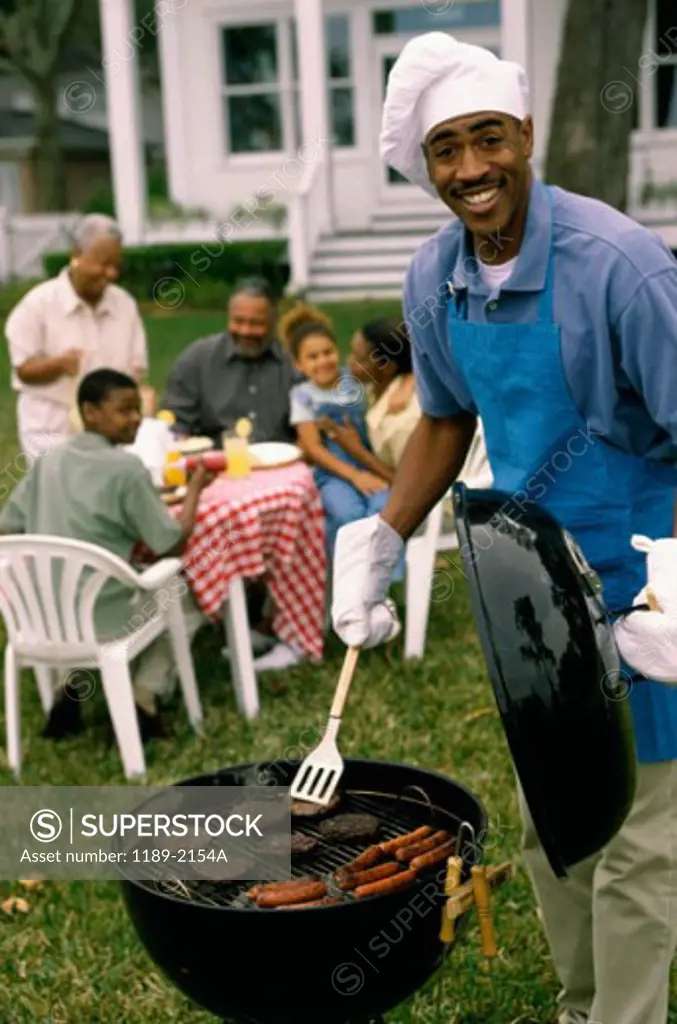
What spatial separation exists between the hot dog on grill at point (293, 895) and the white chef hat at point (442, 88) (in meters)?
1.37

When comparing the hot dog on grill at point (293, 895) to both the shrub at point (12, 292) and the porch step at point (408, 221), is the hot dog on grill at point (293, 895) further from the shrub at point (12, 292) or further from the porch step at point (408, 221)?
the shrub at point (12, 292)

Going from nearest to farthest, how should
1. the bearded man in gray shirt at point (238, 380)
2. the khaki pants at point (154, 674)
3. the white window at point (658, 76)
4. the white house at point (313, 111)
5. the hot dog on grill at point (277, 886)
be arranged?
the hot dog on grill at point (277, 886) → the khaki pants at point (154, 674) → the bearded man in gray shirt at point (238, 380) → the white house at point (313, 111) → the white window at point (658, 76)

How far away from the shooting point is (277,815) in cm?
304

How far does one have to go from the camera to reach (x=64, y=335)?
672 cm

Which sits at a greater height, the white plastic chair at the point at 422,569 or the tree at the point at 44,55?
the tree at the point at 44,55

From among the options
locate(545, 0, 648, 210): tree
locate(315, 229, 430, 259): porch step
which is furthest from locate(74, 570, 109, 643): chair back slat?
locate(315, 229, 430, 259): porch step

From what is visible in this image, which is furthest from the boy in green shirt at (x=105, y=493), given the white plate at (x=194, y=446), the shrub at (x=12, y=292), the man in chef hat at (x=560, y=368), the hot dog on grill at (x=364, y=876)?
the shrub at (x=12, y=292)

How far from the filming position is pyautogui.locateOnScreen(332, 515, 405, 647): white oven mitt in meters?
2.95

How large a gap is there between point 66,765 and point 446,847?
2.72m

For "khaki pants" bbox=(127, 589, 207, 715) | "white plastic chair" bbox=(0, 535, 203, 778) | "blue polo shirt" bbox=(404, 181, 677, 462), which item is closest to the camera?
"blue polo shirt" bbox=(404, 181, 677, 462)

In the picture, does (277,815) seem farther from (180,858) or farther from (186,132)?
(186,132)

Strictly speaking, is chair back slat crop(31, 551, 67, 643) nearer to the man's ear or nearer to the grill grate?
the grill grate

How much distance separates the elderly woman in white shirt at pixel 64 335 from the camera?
660 cm

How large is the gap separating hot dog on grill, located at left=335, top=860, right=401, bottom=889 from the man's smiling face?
1183 mm
